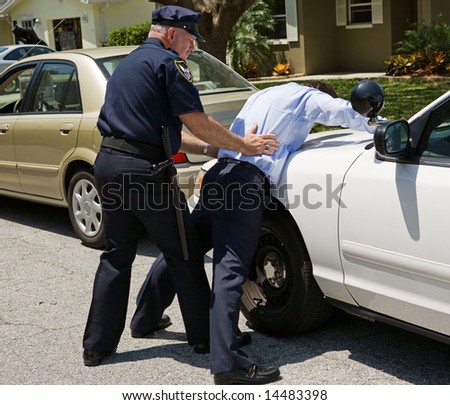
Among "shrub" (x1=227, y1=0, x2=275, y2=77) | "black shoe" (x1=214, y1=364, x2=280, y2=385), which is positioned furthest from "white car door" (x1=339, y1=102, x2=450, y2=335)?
"shrub" (x1=227, y1=0, x2=275, y2=77)

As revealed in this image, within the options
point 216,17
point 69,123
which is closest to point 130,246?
point 69,123

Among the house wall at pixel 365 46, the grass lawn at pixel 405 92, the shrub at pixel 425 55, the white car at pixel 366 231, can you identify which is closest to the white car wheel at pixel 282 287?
the white car at pixel 366 231

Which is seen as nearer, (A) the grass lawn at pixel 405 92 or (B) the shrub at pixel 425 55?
(A) the grass lawn at pixel 405 92

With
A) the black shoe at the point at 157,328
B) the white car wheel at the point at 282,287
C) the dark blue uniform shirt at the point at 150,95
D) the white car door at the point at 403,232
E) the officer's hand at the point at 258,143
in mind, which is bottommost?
the black shoe at the point at 157,328

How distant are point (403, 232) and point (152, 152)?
134 cm

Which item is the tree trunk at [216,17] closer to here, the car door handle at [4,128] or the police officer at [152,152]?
the car door handle at [4,128]

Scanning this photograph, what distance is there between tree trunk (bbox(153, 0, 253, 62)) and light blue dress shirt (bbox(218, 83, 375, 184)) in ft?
23.6

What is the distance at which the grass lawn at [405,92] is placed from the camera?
38.9 feet

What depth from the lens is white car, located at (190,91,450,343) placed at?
3.65m

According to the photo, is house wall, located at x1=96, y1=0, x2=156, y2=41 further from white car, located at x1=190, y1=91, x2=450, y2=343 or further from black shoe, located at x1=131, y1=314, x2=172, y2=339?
white car, located at x1=190, y1=91, x2=450, y2=343

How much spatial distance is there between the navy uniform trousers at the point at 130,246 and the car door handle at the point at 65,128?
8.86 feet

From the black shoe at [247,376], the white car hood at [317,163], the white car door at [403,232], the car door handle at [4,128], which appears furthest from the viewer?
the car door handle at [4,128]

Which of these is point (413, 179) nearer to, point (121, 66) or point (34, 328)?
point (121, 66)
